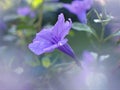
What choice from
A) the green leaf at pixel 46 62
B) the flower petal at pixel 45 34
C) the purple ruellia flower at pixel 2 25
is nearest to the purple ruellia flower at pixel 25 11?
the purple ruellia flower at pixel 2 25

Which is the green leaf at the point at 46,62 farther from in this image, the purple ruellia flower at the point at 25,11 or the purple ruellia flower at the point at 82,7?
the purple ruellia flower at the point at 25,11

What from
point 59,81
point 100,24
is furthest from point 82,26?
point 59,81

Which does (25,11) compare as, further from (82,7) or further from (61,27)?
(61,27)

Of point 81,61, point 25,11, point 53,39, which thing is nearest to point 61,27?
point 53,39

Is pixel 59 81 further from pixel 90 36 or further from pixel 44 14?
pixel 44 14

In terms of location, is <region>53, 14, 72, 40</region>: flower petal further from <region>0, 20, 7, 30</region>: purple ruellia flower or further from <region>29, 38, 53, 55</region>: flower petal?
<region>0, 20, 7, 30</region>: purple ruellia flower

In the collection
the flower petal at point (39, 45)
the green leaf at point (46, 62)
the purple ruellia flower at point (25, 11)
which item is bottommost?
the flower petal at point (39, 45)
